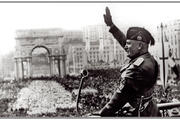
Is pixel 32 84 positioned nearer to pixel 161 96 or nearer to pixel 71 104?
pixel 71 104

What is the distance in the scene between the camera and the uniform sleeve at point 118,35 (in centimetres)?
475

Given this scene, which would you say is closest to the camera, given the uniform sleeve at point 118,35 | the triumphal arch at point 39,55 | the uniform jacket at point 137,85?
the uniform jacket at point 137,85

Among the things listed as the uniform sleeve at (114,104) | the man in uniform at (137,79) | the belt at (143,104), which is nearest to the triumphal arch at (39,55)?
the uniform sleeve at (114,104)

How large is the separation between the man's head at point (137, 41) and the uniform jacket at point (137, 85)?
0.07 m

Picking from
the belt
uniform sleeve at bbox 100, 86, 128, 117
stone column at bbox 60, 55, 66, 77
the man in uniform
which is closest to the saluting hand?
the man in uniform

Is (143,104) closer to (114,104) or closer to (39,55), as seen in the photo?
(114,104)

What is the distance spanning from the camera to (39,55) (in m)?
5.16

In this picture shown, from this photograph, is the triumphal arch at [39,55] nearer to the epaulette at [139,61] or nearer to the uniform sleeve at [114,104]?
the uniform sleeve at [114,104]

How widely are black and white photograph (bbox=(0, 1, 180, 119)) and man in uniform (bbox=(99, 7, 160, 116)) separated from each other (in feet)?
0.04

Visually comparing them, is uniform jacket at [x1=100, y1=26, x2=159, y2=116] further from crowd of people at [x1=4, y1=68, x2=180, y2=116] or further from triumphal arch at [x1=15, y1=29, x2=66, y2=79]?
triumphal arch at [x1=15, y1=29, x2=66, y2=79]

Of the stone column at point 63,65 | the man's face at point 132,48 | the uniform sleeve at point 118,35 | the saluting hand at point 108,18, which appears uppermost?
the saluting hand at point 108,18

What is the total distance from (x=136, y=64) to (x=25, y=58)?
5.21 feet

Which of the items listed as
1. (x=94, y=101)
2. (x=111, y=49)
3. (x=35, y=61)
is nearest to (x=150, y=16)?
(x=111, y=49)

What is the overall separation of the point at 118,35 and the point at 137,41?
0.97ft
